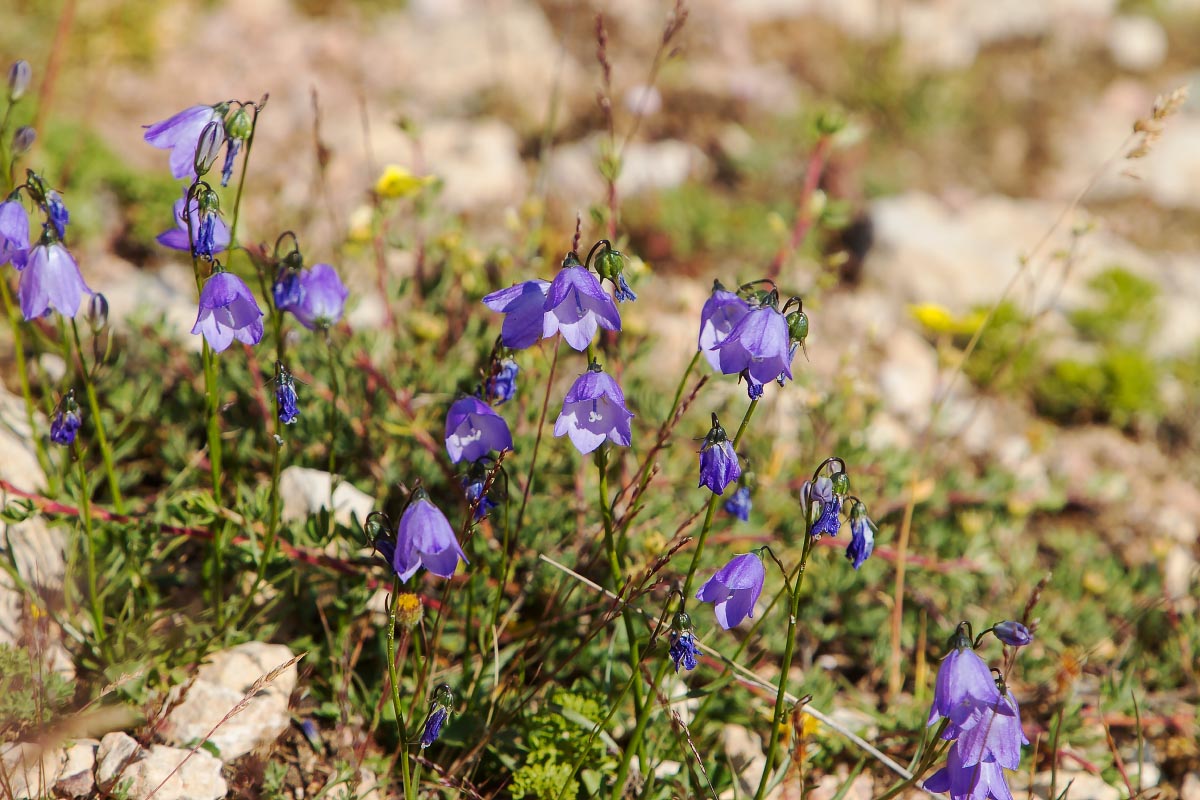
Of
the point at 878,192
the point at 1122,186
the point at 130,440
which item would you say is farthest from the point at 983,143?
the point at 130,440

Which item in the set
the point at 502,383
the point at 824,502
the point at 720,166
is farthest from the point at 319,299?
the point at 720,166

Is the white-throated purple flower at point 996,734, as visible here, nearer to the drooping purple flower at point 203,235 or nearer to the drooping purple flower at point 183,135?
the drooping purple flower at point 203,235

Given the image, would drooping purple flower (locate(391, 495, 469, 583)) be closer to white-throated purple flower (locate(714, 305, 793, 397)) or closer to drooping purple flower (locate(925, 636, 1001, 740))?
white-throated purple flower (locate(714, 305, 793, 397))

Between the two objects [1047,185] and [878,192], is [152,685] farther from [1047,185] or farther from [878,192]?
[1047,185]

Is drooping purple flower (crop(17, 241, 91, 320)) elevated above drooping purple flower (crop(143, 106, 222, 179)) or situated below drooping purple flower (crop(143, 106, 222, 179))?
below

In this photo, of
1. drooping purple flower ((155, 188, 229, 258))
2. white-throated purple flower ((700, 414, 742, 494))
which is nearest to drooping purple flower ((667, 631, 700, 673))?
white-throated purple flower ((700, 414, 742, 494))

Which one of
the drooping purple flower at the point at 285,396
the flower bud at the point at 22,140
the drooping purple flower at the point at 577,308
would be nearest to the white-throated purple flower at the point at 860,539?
the drooping purple flower at the point at 577,308

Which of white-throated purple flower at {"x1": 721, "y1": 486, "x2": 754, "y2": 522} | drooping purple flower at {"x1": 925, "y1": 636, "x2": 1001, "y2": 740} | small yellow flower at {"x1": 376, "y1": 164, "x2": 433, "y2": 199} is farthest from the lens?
small yellow flower at {"x1": 376, "y1": 164, "x2": 433, "y2": 199}
